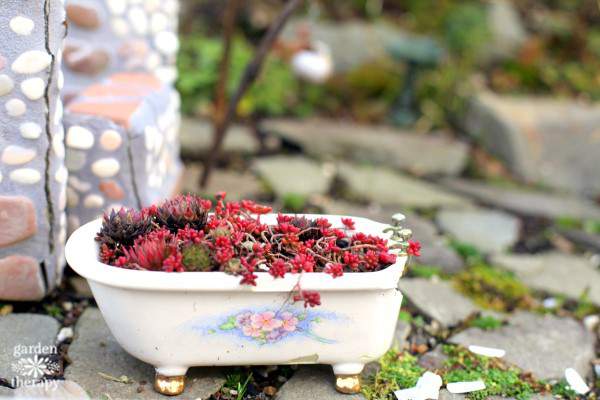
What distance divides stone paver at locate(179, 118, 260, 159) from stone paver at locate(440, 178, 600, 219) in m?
1.38

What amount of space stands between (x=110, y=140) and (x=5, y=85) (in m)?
0.50

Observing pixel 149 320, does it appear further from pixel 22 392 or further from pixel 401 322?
pixel 401 322

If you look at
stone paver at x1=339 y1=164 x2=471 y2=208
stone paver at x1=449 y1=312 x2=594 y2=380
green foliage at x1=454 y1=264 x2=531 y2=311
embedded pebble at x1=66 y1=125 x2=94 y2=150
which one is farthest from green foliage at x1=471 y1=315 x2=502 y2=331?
embedded pebble at x1=66 y1=125 x2=94 y2=150

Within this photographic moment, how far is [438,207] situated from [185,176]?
1574mm

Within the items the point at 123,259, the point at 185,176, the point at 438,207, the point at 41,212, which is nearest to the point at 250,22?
the point at 185,176

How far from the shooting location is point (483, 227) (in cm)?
403

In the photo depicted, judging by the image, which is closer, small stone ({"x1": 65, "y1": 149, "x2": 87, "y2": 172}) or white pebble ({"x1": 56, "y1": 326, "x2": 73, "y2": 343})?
white pebble ({"x1": 56, "y1": 326, "x2": 73, "y2": 343})

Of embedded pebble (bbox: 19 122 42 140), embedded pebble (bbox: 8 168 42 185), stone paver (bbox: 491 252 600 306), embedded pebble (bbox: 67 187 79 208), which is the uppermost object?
embedded pebble (bbox: 19 122 42 140)

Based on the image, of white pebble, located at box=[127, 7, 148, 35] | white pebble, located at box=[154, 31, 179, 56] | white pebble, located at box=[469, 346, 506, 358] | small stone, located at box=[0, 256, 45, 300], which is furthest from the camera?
white pebble, located at box=[154, 31, 179, 56]

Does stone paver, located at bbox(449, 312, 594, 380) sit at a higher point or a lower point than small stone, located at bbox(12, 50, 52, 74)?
lower

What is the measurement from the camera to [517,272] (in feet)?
11.6

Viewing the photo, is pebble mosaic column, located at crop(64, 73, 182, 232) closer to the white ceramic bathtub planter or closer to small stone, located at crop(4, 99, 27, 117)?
small stone, located at crop(4, 99, 27, 117)

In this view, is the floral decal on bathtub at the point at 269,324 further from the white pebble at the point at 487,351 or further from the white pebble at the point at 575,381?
the white pebble at the point at 575,381

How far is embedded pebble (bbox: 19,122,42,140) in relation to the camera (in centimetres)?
241
